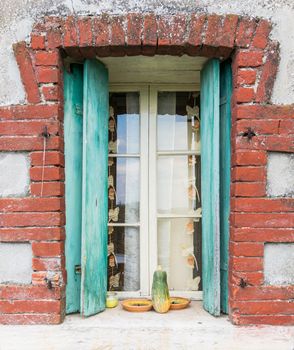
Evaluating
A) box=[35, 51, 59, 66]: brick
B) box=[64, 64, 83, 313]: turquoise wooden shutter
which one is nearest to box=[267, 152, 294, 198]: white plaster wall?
box=[64, 64, 83, 313]: turquoise wooden shutter

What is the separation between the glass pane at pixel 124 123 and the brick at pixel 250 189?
108 cm

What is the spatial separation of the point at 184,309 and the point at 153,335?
23.1 inches

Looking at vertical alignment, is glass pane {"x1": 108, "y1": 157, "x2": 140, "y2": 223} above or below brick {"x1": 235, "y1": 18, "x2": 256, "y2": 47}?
below

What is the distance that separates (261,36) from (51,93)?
148cm

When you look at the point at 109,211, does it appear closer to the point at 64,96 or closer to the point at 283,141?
the point at 64,96

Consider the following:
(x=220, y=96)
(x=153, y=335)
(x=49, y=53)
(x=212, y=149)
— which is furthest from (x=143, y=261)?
(x=49, y=53)

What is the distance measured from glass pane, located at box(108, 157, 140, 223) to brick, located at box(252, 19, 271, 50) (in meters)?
1.34

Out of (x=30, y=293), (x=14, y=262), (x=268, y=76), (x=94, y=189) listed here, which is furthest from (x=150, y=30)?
(x=30, y=293)

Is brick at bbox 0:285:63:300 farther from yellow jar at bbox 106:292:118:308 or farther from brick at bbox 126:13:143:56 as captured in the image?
brick at bbox 126:13:143:56

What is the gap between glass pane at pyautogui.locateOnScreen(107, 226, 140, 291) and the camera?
409cm

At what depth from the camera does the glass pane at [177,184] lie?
163 inches

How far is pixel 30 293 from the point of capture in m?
3.39

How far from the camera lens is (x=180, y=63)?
12.5ft

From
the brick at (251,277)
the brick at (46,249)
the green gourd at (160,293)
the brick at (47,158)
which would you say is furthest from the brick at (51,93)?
the brick at (251,277)
